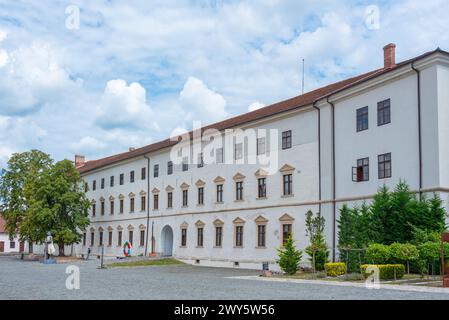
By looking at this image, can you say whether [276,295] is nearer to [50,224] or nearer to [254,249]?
[254,249]

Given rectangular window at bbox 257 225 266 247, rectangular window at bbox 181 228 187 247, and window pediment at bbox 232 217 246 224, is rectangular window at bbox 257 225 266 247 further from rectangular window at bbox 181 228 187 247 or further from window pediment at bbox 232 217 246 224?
rectangular window at bbox 181 228 187 247

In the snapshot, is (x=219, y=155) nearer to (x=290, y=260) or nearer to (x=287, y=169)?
(x=287, y=169)

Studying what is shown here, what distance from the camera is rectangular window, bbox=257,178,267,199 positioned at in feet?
113

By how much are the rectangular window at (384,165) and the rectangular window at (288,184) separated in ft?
21.5

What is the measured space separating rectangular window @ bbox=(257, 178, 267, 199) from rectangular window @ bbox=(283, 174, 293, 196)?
172 centimetres

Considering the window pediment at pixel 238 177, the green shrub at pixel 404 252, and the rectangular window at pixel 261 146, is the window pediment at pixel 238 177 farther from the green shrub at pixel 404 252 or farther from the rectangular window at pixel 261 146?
the green shrub at pixel 404 252

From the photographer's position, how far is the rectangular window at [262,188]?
3441 cm

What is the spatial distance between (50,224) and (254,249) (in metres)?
20.7

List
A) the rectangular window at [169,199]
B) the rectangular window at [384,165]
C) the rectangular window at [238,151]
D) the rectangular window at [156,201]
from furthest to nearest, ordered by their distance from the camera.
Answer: the rectangular window at [156,201]
the rectangular window at [169,199]
the rectangular window at [238,151]
the rectangular window at [384,165]

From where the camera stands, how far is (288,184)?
32719 mm

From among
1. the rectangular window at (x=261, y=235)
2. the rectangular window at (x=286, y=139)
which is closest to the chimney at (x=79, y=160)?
the rectangular window at (x=261, y=235)

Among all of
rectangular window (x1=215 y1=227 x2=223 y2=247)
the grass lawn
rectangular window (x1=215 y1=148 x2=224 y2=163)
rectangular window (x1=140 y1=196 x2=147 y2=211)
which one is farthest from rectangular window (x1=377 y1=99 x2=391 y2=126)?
rectangular window (x1=140 y1=196 x2=147 y2=211)

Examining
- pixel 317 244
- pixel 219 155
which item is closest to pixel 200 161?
pixel 219 155
